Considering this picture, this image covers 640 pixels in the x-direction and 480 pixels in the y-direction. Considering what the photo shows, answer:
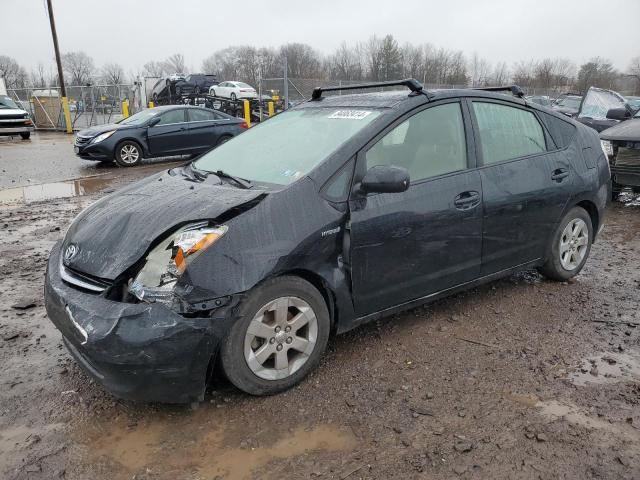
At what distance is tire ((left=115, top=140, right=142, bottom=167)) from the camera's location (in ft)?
40.1

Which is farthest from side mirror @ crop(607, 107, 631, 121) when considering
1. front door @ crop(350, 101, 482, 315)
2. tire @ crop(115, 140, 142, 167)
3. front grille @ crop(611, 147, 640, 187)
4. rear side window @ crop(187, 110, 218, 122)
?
tire @ crop(115, 140, 142, 167)

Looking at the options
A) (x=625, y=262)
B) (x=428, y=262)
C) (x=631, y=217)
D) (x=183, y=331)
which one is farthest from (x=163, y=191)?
(x=631, y=217)

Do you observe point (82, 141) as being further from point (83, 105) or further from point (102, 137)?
point (83, 105)

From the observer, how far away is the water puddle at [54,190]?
8844 millimetres

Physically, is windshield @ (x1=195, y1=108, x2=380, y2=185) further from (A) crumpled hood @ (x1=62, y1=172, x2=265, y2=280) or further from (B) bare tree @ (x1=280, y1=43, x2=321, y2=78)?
(B) bare tree @ (x1=280, y1=43, x2=321, y2=78)

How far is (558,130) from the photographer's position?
4258 mm

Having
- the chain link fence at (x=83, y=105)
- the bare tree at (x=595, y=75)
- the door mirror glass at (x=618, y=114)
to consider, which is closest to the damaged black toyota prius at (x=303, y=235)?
the door mirror glass at (x=618, y=114)

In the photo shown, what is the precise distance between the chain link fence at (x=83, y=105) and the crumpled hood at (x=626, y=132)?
2446cm

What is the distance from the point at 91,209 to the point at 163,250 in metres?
1.00

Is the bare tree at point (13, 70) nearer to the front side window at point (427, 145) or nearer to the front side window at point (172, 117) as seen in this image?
the front side window at point (172, 117)

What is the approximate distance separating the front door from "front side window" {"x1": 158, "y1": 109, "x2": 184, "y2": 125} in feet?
34.4

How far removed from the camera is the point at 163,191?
3.20 meters

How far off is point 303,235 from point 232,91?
29.8m

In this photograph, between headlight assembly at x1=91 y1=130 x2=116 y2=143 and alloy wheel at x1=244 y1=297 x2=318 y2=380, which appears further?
headlight assembly at x1=91 y1=130 x2=116 y2=143
